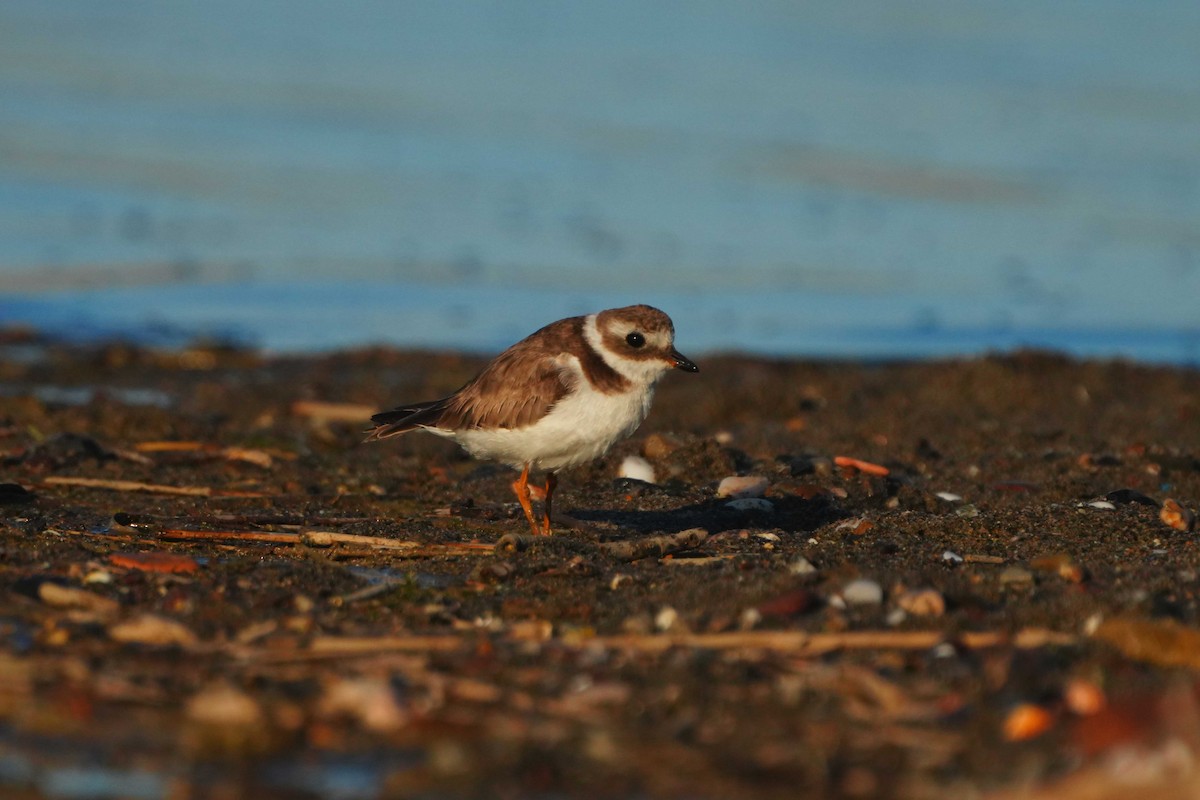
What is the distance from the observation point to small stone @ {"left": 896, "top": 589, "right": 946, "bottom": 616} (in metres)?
4.70

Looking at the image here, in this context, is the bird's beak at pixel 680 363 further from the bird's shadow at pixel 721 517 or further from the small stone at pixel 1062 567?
the small stone at pixel 1062 567

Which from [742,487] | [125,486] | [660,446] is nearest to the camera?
[742,487]

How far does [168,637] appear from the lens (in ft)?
14.4

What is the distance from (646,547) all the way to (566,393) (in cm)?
94

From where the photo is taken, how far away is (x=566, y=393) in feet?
21.3

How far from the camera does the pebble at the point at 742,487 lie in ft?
23.2

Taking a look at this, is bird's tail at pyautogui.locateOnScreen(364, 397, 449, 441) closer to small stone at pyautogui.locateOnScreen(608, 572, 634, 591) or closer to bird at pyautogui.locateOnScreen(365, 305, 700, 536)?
bird at pyautogui.locateOnScreen(365, 305, 700, 536)

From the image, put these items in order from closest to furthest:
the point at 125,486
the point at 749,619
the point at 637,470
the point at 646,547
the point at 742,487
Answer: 1. the point at 749,619
2. the point at 646,547
3. the point at 742,487
4. the point at 125,486
5. the point at 637,470

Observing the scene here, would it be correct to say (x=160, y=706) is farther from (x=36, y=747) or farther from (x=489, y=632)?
(x=489, y=632)

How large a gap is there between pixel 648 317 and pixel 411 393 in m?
5.06

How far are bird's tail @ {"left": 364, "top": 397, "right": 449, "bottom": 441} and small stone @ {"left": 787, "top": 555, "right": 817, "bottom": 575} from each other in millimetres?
2233

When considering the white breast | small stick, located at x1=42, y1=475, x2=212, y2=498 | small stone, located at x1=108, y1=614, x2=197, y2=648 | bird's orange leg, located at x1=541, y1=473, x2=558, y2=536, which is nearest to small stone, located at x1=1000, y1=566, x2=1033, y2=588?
the white breast

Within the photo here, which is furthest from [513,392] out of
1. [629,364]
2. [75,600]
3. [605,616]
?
[75,600]

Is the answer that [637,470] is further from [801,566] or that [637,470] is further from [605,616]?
[605,616]
